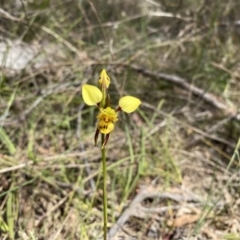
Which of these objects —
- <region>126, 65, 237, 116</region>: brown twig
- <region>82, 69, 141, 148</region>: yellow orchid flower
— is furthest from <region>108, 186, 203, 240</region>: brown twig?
<region>82, 69, 141, 148</region>: yellow orchid flower

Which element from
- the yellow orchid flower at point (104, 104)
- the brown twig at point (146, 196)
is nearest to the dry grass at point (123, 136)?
the brown twig at point (146, 196)

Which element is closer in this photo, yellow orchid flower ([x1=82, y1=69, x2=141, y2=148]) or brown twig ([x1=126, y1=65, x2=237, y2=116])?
yellow orchid flower ([x1=82, y1=69, x2=141, y2=148])

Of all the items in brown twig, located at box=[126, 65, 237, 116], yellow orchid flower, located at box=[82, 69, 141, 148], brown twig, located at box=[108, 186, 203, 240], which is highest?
brown twig, located at box=[126, 65, 237, 116]

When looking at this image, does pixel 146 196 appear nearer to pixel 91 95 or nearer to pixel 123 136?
pixel 123 136

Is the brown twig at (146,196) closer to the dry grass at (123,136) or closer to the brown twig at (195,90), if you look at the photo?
the dry grass at (123,136)

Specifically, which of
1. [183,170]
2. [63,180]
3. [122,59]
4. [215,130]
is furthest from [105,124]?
[122,59]

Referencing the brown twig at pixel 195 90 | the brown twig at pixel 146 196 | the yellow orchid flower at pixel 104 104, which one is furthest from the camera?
the brown twig at pixel 195 90

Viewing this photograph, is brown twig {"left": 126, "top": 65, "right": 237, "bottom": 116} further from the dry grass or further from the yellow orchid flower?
the yellow orchid flower

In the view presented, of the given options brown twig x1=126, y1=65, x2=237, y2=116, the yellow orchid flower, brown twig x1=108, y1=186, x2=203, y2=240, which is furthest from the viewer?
brown twig x1=126, y1=65, x2=237, y2=116

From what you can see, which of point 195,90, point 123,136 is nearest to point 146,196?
point 123,136
